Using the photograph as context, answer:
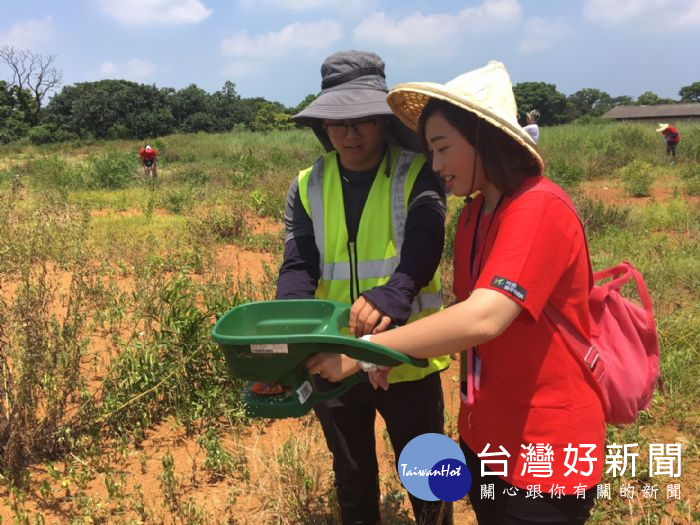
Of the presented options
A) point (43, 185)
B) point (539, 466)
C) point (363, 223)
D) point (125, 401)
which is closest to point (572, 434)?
point (539, 466)

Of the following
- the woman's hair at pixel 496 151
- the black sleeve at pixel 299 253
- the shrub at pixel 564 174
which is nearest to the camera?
the woman's hair at pixel 496 151

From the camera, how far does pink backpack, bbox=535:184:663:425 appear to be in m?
1.08

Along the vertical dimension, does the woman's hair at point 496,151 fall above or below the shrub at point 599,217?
above

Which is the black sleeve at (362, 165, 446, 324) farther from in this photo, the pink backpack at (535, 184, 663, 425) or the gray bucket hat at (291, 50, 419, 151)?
the pink backpack at (535, 184, 663, 425)

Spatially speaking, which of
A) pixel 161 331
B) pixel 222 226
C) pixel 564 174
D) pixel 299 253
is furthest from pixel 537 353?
pixel 564 174

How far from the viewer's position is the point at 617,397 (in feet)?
3.70

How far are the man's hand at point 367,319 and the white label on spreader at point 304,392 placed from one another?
15 cm

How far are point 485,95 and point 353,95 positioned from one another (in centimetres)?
40

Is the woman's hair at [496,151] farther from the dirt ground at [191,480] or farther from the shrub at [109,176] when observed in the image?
the shrub at [109,176]

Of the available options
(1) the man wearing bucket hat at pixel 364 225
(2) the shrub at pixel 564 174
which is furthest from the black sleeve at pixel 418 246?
(2) the shrub at pixel 564 174

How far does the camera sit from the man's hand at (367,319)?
44.1 inches

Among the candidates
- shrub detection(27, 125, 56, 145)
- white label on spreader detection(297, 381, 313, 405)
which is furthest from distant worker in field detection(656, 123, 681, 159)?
shrub detection(27, 125, 56, 145)

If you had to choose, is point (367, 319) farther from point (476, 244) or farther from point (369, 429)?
point (369, 429)

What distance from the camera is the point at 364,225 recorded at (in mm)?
1386
